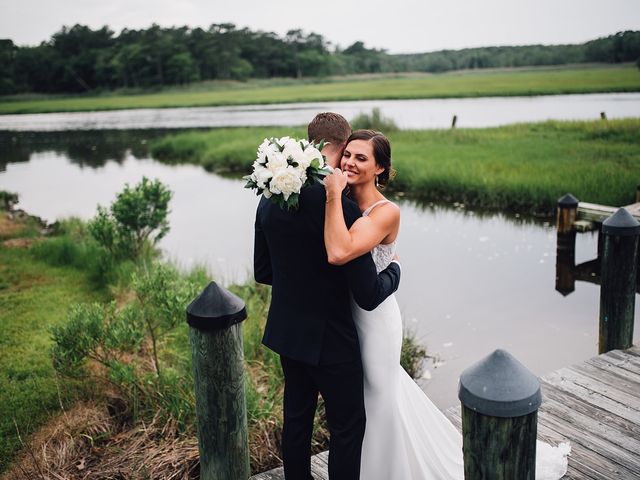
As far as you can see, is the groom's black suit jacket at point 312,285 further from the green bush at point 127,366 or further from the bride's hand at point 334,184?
the green bush at point 127,366

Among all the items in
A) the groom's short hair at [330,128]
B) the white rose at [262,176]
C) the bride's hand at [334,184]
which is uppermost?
the groom's short hair at [330,128]

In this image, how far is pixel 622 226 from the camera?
484cm

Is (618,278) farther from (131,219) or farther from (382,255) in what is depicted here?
(131,219)

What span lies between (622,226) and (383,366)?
2.99m

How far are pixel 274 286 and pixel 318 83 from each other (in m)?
110

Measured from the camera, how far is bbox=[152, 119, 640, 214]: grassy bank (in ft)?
44.7

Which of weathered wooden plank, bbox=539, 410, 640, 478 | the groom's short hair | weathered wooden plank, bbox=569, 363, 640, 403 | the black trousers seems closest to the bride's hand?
the groom's short hair

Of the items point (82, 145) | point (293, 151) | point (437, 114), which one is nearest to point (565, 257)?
point (293, 151)

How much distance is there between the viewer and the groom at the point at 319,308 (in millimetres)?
2514

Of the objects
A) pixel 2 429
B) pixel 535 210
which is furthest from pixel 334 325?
pixel 535 210

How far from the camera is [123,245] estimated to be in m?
9.69

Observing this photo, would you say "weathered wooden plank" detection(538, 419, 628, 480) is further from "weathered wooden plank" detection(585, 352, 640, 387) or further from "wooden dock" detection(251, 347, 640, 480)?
"weathered wooden plank" detection(585, 352, 640, 387)

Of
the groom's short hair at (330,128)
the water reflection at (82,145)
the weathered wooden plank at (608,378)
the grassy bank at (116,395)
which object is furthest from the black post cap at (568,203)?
the water reflection at (82,145)

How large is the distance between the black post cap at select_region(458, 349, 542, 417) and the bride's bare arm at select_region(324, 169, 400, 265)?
→ 26.2 inches
